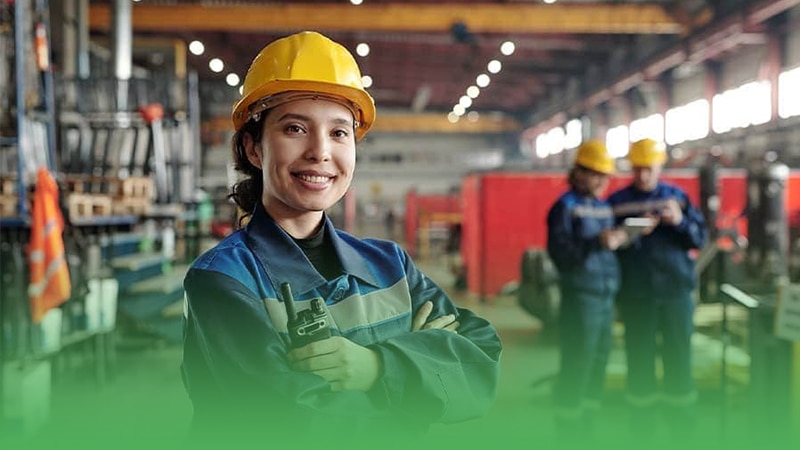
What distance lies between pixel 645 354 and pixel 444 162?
22.1 metres

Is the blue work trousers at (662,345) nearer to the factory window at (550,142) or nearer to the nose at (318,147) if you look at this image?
the nose at (318,147)

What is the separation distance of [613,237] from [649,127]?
14363mm

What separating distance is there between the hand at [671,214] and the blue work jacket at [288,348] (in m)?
2.88

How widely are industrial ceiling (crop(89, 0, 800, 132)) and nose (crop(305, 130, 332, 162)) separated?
8.29m

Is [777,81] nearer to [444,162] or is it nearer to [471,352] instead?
[471,352]

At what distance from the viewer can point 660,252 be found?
3.78 meters

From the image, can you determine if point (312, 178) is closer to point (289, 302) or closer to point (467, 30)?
point (289, 302)

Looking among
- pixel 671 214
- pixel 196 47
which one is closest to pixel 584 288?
pixel 671 214

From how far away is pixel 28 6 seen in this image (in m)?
4.93

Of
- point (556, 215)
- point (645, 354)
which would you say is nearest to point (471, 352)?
point (556, 215)

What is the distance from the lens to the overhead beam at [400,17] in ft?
34.6

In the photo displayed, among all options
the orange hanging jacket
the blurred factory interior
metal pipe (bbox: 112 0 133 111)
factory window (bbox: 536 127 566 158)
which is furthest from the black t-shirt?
factory window (bbox: 536 127 566 158)

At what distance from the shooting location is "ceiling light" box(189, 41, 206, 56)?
41.5 ft

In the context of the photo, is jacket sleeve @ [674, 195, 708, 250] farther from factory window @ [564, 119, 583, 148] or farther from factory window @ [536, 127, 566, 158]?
factory window @ [536, 127, 566, 158]
